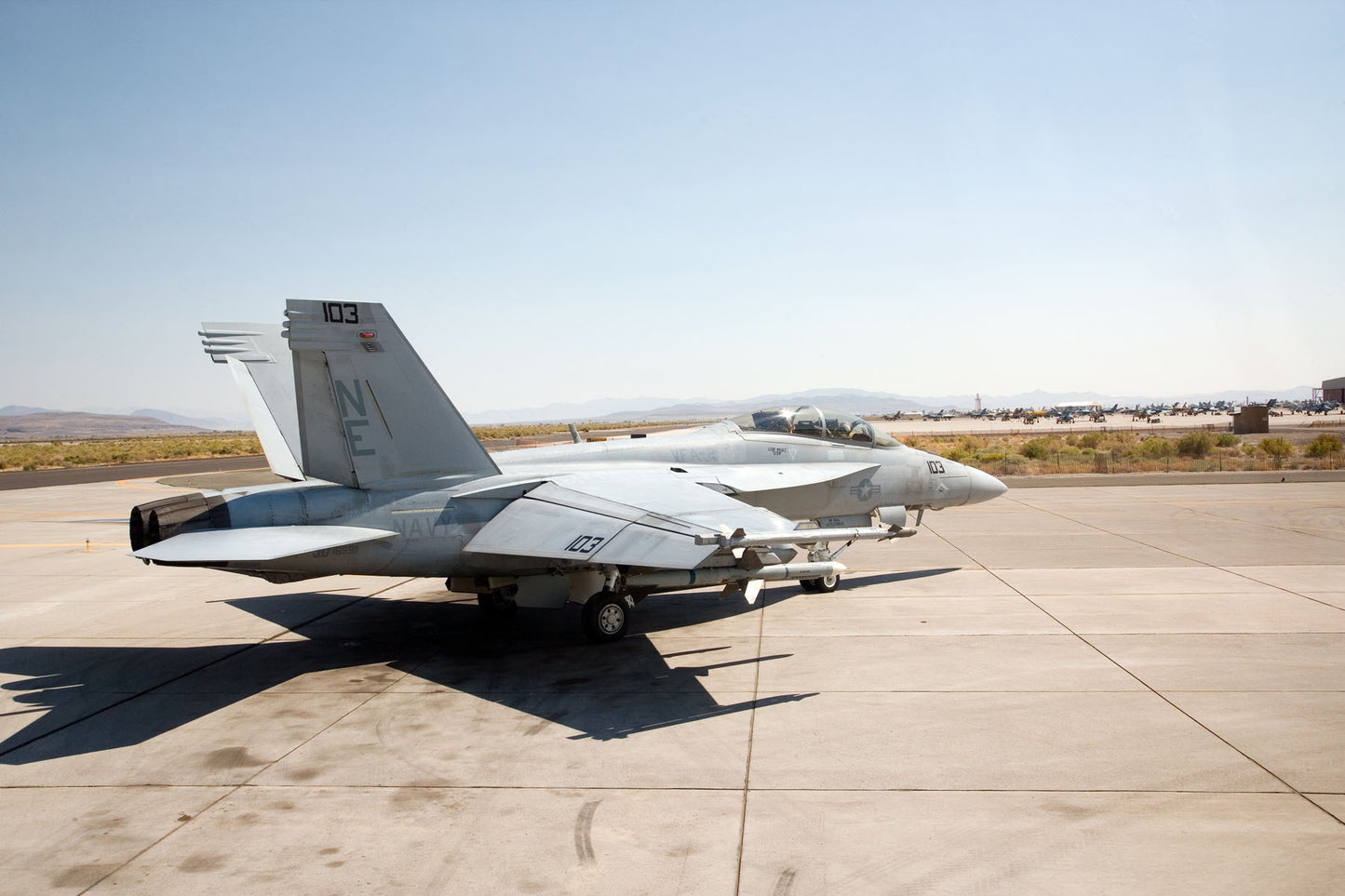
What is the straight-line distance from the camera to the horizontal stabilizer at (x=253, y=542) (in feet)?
25.1

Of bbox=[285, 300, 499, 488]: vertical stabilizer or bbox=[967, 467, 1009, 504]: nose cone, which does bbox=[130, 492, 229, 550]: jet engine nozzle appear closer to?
bbox=[285, 300, 499, 488]: vertical stabilizer

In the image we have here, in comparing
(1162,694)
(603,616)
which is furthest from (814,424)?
(1162,694)

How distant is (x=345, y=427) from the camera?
9.69 metres

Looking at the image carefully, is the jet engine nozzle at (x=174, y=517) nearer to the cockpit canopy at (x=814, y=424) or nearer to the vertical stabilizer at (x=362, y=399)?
the vertical stabilizer at (x=362, y=399)

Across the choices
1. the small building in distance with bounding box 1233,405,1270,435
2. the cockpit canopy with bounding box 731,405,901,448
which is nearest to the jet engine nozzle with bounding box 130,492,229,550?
the cockpit canopy with bounding box 731,405,901,448

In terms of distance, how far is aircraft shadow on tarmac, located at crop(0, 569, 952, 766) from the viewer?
7746 millimetres

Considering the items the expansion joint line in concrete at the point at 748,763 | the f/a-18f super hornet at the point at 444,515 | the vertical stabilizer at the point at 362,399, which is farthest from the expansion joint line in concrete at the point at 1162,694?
the vertical stabilizer at the point at 362,399

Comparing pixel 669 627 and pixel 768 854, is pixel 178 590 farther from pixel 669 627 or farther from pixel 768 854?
pixel 768 854

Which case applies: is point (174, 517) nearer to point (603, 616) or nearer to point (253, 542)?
point (253, 542)

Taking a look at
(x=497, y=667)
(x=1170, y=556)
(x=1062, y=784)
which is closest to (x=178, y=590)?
(x=497, y=667)

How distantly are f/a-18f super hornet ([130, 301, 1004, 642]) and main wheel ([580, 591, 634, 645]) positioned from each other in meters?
0.02

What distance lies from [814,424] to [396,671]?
7707 millimetres

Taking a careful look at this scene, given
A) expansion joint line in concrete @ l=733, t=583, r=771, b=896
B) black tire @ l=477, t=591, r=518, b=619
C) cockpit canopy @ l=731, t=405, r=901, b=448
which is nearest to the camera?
expansion joint line in concrete @ l=733, t=583, r=771, b=896

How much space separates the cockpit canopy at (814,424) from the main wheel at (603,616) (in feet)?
14.0
